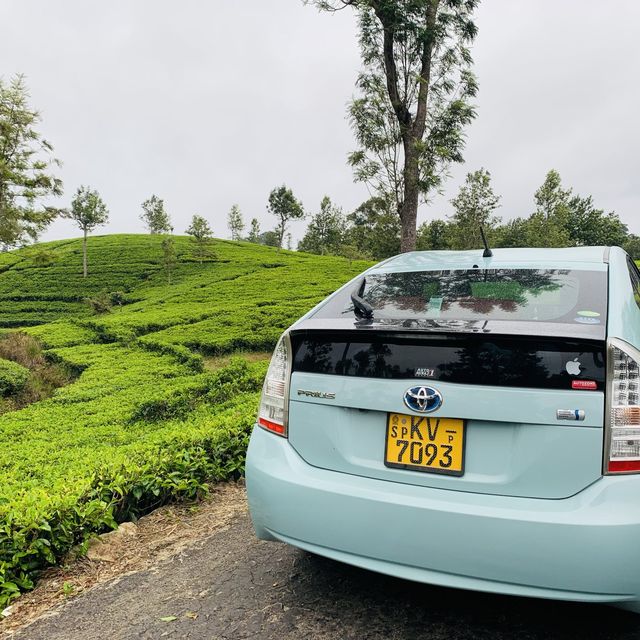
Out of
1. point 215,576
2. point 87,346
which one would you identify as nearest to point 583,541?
point 215,576

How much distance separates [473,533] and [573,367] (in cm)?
64

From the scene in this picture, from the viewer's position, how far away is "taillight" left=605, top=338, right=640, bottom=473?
1.68 meters

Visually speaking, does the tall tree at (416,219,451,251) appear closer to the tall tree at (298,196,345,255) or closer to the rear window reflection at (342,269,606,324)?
the tall tree at (298,196,345,255)

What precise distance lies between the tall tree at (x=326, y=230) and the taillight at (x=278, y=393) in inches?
2035

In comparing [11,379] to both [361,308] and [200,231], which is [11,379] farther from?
[200,231]

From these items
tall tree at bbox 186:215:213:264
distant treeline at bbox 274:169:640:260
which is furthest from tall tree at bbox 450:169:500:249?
tall tree at bbox 186:215:213:264

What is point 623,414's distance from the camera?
1.70m

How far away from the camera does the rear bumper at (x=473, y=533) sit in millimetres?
1624

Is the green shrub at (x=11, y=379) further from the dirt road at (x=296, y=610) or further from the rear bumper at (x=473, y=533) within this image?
the rear bumper at (x=473, y=533)

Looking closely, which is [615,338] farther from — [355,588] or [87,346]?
[87,346]

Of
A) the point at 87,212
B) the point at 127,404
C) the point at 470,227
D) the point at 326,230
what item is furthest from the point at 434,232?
the point at 127,404

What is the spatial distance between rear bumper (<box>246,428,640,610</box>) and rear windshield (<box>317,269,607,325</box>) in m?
0.65

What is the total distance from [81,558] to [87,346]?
13015mm

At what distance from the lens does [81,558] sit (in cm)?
289
